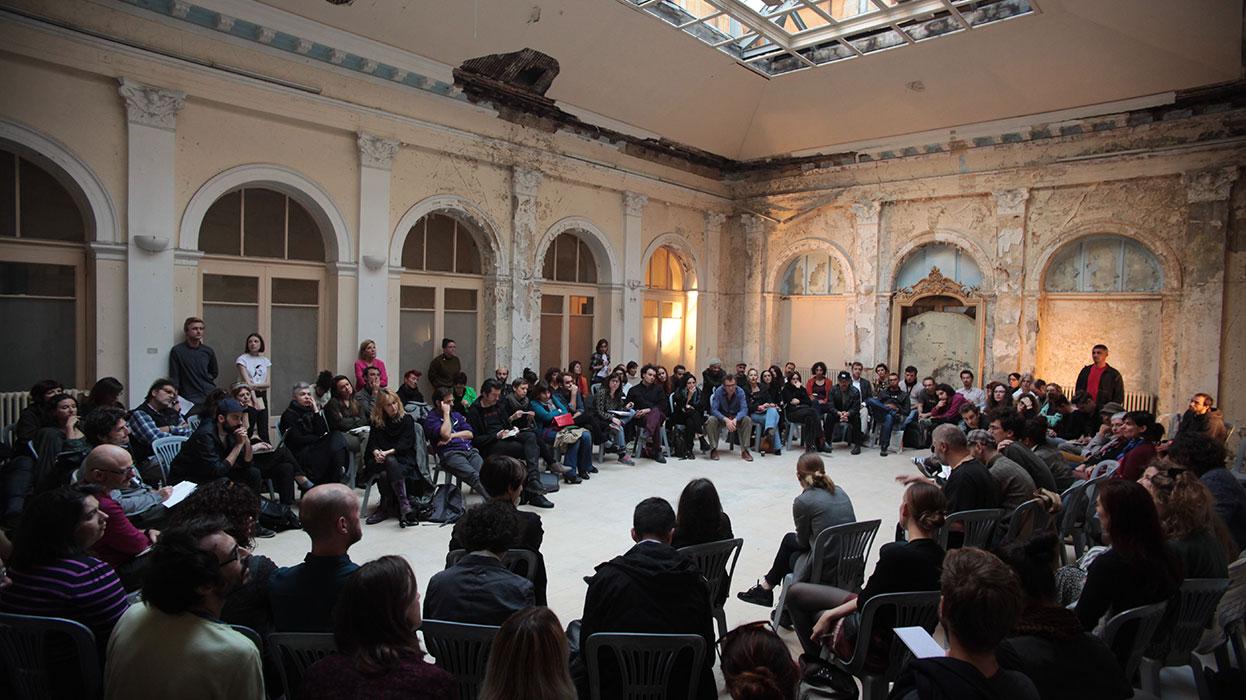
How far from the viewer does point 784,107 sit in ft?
38.8

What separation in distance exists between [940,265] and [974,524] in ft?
30.8

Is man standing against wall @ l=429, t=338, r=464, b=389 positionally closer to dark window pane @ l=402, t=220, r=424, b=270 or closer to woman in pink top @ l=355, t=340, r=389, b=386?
woman in pink top @ l=355, t=340, r=389, b=386

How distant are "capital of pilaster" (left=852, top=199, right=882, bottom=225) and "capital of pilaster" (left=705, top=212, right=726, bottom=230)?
2.55 meters

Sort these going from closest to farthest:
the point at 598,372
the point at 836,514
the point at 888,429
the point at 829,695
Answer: the point at 829,695 → the point at 836,514 → the point at 888,429 → the point at 598,372

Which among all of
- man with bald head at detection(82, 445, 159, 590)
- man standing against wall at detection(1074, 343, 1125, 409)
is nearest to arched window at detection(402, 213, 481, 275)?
man with bald head at detection(82, 445, 159, 590)

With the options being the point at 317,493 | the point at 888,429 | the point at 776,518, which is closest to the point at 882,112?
the point at 888,429


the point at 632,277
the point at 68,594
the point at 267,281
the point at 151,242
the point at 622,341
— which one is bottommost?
the point at 68,594

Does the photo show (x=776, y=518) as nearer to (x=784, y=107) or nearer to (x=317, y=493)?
(x=317, y=493)

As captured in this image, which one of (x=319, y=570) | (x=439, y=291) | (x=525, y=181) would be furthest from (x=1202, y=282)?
(x=319, y=570)

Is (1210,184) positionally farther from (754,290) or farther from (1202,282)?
(754,290)

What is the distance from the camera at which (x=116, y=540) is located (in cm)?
329

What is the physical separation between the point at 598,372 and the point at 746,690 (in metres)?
9.36

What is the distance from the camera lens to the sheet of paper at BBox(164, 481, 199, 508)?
4.30 meters

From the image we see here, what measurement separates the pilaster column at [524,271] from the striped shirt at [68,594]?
26.2 feet
